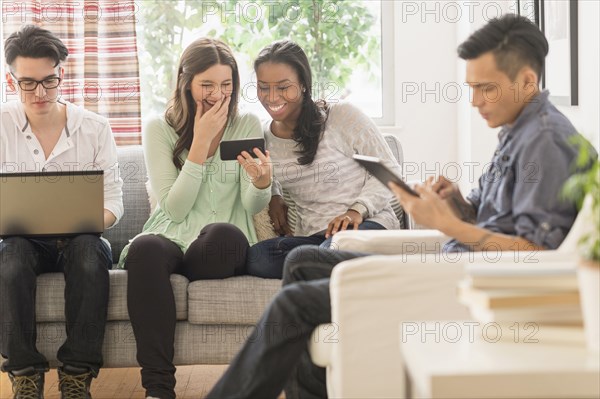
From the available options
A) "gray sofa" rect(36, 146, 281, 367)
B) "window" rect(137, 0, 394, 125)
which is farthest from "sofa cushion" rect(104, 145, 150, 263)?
"window" rect(137, 0, 394, 125)

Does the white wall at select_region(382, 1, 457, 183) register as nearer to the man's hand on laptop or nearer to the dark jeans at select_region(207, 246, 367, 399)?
the man's hand on laptop

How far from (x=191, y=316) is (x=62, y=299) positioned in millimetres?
425

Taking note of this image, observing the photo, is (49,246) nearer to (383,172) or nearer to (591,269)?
(383,172)

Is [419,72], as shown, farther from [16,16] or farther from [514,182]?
[514,182]

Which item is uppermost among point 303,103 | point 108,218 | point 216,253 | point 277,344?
point 303,103

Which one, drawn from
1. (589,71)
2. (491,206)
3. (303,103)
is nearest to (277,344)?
(491,206)

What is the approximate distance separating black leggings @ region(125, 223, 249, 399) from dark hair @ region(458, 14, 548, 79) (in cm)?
112

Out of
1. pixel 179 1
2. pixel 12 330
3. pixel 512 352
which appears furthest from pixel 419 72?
pixel 512 352

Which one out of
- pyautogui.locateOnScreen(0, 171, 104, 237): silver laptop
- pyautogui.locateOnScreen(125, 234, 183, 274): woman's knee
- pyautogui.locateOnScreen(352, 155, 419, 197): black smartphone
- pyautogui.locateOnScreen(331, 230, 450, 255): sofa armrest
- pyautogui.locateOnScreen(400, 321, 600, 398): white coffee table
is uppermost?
pyautogui.locateOnScreen(352, 155, 419, 197): black smartphone

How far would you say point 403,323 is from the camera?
2.08 metres

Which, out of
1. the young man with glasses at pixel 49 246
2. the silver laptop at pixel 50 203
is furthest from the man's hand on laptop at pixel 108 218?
the silver laptop at pixel 50 203

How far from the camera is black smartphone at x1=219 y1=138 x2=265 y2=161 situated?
3186 millimetres

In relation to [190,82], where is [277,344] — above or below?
below

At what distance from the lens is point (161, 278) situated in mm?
2988
